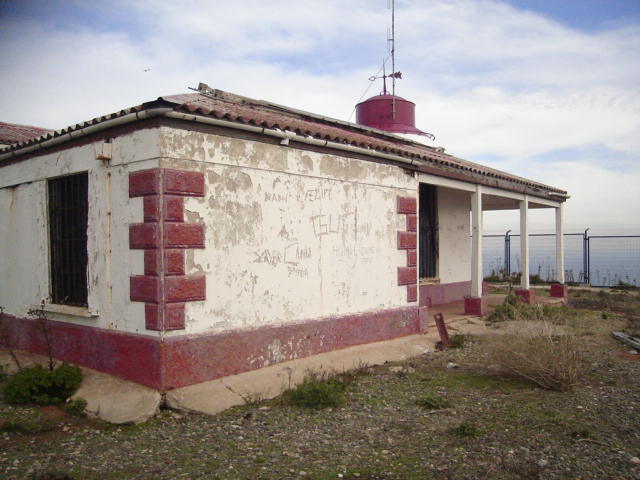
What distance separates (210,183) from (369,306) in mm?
3283

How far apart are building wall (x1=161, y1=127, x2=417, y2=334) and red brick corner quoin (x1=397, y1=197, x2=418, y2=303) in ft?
0.39

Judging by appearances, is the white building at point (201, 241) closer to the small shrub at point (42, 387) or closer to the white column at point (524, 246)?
the small shrub at point (42, 387)

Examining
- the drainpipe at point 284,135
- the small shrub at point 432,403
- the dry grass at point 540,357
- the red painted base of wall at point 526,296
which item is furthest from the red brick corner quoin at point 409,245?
the red painted base of wall at point 526,296

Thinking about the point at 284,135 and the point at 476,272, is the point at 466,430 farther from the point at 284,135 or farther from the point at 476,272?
the point at 476,272

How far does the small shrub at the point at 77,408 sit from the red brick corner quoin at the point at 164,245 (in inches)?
38.9

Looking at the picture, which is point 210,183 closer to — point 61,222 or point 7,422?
point 61,222

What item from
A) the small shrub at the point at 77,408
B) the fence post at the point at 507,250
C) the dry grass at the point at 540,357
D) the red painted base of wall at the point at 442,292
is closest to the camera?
the small shrub at the point at 77,408

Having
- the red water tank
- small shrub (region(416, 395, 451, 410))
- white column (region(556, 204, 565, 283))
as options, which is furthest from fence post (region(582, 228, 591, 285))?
small shrub (region(416, 395, 451, 410))

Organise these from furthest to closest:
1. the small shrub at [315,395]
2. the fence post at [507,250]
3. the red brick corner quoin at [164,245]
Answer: the fence post at [507,250], the small shrub at [315,395], the red brick corner quoin at [164,245]

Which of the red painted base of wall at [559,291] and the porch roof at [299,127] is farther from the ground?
the porch roof at [299,127]

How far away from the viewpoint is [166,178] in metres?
5.50

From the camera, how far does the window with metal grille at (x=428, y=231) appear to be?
39.5 feet

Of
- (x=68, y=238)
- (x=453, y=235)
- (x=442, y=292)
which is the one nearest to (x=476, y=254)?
(x=442, y=292)

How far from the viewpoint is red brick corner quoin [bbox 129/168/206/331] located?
215 inches
